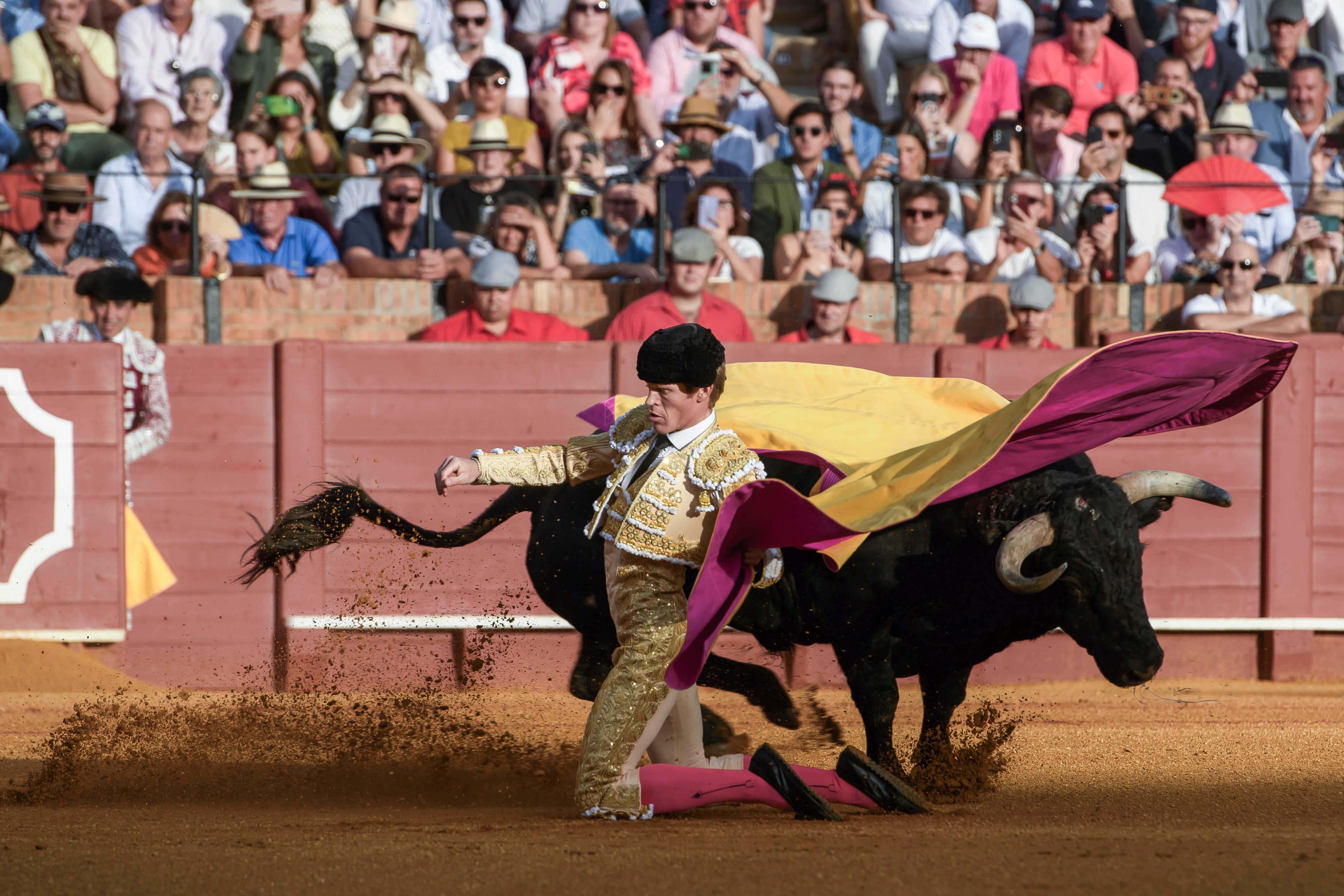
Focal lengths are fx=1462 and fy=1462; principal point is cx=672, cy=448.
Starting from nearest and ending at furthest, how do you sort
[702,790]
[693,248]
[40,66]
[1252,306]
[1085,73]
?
[702,790], [693,248], [1252,306], [40,66], [1085,73]

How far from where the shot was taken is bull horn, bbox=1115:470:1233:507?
3912 mm

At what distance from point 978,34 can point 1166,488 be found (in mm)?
4817

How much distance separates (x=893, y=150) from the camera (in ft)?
25.3

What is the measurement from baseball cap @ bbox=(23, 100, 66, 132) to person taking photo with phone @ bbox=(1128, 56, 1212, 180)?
220 inches

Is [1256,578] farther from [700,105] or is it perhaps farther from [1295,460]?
[700,105]

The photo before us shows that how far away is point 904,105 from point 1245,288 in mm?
2277

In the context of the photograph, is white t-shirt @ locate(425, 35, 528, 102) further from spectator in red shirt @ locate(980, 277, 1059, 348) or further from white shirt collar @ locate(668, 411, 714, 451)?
white shirt collar @ locate(668, 411, 714, 451)

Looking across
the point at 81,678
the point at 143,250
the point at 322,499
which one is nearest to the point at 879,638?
the point at 322,499

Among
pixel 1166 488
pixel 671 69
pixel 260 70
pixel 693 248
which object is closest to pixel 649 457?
pixel 1166 488

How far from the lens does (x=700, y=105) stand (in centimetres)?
745

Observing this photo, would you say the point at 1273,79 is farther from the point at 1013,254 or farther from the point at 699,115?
the point at 699,115

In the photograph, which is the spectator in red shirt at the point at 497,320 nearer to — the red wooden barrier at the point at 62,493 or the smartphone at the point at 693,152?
the smartphone at the point at 693,152

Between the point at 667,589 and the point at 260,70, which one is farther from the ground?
the point at 260,70

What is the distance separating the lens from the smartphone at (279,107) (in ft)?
24.4
